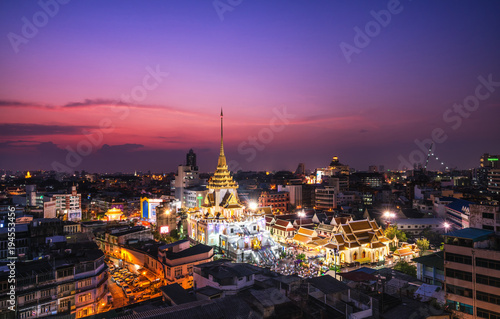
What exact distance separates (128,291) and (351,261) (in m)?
20.9

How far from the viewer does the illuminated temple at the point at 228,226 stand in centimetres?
3469

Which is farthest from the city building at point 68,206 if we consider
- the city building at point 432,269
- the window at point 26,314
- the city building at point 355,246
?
the city building at point 432,269

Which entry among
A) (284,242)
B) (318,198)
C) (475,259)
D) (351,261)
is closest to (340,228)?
(351,261)

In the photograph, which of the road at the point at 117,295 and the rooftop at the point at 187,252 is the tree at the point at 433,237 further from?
the road at the point at 117,295

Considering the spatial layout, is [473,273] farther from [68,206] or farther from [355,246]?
[68,206]

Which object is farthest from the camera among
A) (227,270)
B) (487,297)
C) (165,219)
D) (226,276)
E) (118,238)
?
(165,219)

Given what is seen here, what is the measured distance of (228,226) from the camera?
39125 mm

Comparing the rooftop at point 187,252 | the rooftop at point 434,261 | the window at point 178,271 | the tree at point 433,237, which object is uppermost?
Answer: the rooftop at point 434,261

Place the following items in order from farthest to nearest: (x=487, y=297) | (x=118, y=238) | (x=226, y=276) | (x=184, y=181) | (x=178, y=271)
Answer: (x=184, y=181), (x=118, y=238), (x=178, y=271), (x=487, y=297), (x=226, y=276)

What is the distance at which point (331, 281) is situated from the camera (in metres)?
15.1

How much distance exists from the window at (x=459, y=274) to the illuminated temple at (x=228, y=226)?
1649cm

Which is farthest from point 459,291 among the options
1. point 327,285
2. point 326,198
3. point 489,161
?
point 489,161

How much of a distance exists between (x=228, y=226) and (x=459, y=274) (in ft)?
81.7

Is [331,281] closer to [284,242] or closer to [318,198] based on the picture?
[284,242]
